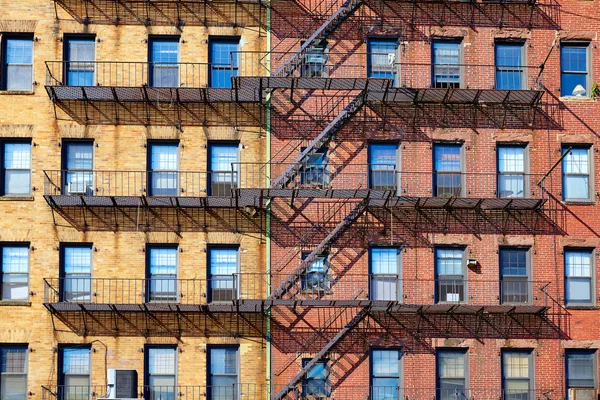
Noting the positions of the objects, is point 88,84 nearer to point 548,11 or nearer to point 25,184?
point 25,184

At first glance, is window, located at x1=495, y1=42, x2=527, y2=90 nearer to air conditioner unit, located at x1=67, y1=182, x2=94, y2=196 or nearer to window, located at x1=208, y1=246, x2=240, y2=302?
window, located at x1=208, y1=246, x2=240, y2=302

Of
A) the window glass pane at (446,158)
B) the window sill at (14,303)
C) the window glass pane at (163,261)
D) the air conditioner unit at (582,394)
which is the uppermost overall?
the window glass pane at (446,158)

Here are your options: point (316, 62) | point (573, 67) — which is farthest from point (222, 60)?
point (573, 67)

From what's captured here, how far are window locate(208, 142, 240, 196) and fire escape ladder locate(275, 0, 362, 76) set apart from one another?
2.81 metres

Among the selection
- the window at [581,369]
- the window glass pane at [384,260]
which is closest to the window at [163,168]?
the window glass pane at [384,260]

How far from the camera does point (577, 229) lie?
104 ft

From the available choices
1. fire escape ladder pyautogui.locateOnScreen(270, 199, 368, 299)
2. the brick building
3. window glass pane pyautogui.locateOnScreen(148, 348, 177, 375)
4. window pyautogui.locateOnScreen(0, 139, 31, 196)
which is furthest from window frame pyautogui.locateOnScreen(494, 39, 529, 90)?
window pyautogui.locateOnScreen(0, 139, 31, 196)

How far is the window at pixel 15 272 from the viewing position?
30.8 meters

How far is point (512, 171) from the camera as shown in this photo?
3228 centimetres

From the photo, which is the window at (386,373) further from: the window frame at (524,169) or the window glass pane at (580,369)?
the window frame at (524,169)

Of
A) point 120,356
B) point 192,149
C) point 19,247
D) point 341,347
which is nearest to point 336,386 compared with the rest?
point 341,347

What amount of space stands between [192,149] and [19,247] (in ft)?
19.9

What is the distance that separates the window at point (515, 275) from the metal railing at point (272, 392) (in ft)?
9.75

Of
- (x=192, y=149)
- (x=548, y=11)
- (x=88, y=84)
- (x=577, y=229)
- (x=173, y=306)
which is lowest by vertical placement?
(x=173, y=306)
